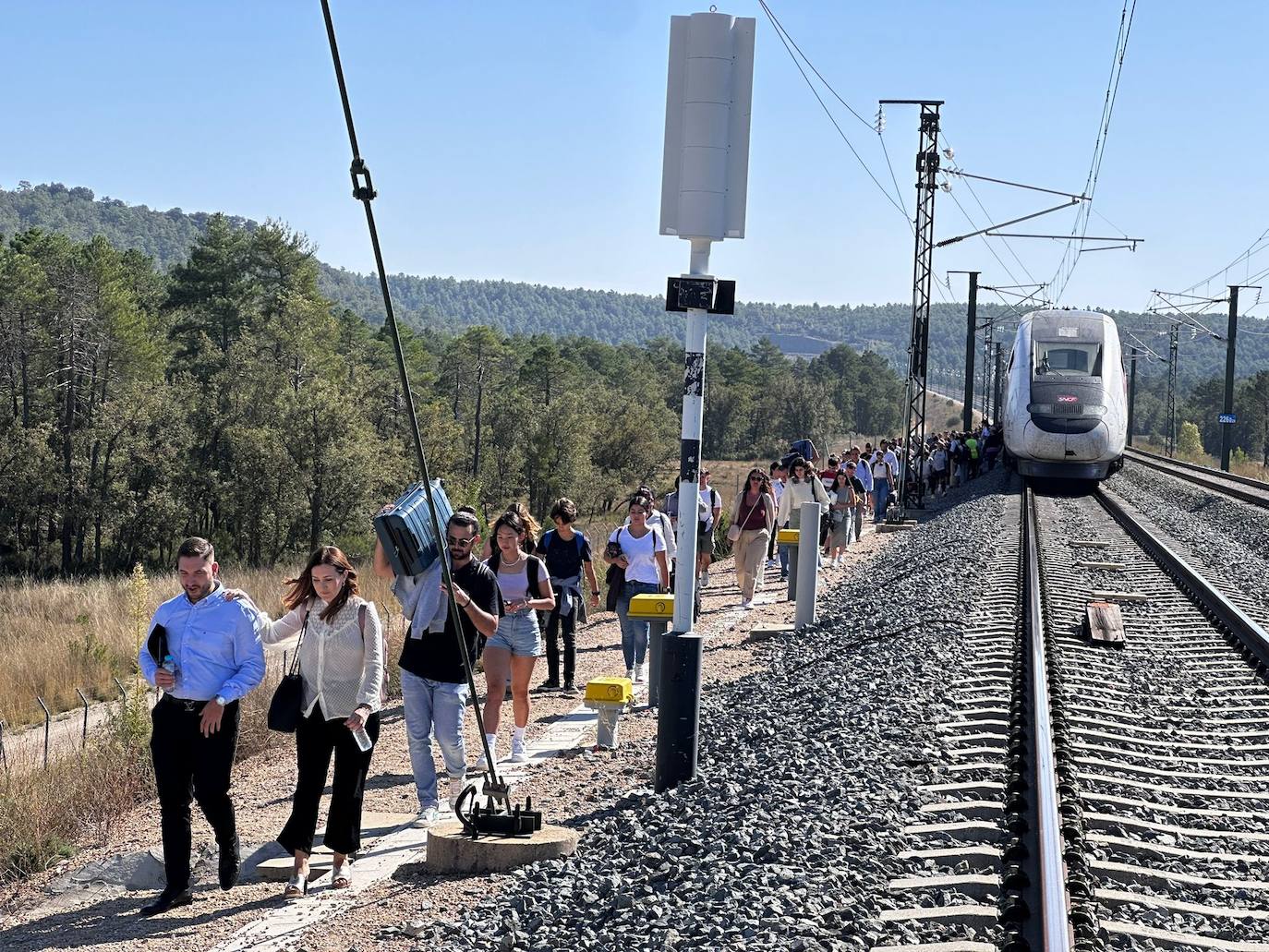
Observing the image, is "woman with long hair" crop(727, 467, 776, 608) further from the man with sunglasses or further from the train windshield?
the train windshield

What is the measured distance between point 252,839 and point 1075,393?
2367 cm

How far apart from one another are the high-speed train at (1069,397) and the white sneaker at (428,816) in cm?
A: 2286

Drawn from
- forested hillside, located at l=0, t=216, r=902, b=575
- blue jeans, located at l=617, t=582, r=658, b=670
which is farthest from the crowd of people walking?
forested hillside, located at l=0, t=216, r=902, b=575

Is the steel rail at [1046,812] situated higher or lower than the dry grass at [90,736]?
higher

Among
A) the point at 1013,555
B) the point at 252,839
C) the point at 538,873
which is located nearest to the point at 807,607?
the point at 1013,555

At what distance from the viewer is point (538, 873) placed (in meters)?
6.78

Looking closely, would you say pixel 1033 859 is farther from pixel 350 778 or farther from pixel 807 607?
pixel 807 607

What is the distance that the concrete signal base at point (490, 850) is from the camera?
7.29 metres

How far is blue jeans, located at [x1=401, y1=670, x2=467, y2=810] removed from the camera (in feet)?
28.7

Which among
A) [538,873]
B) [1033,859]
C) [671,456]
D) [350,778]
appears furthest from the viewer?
[671,456]

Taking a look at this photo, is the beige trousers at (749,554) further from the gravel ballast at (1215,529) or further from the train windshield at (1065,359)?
the train windshield at (1065,359)

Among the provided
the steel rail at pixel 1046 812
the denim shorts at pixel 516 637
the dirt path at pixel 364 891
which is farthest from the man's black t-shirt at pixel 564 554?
the steel rail at pixel 1046 812

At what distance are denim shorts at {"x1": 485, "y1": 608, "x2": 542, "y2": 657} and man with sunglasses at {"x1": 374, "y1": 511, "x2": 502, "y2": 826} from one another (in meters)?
1.25

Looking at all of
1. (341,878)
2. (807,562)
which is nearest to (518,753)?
(341,878)
